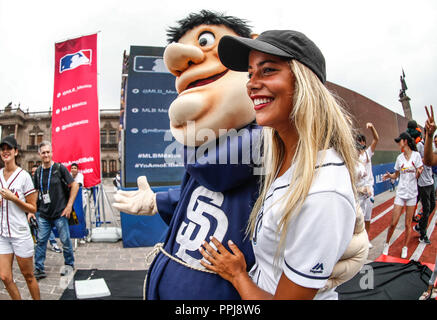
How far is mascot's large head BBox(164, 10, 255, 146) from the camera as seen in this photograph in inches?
52.7

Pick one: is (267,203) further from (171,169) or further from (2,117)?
(2,117)

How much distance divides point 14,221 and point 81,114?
8.88 ft

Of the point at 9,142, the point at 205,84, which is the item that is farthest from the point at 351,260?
the point at 9,142

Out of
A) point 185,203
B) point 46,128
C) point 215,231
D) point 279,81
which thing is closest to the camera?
point 279,81

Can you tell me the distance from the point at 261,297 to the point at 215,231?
406 millimetres

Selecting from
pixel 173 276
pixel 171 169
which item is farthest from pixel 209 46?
pixel 171 169

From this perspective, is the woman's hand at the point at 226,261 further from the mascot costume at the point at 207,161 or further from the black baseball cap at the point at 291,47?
the black baseball cap at the point at 291,47

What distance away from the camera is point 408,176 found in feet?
13.4

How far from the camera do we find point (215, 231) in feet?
4.20

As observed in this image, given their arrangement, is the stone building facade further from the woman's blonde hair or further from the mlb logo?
the woman's blonde hair

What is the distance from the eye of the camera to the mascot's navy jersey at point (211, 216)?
124cm

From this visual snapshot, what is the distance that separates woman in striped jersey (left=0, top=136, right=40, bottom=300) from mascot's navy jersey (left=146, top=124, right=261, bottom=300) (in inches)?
77.5

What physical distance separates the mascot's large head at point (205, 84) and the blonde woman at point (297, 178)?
262 mm

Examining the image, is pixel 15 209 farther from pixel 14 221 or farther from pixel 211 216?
pixel 211 216
